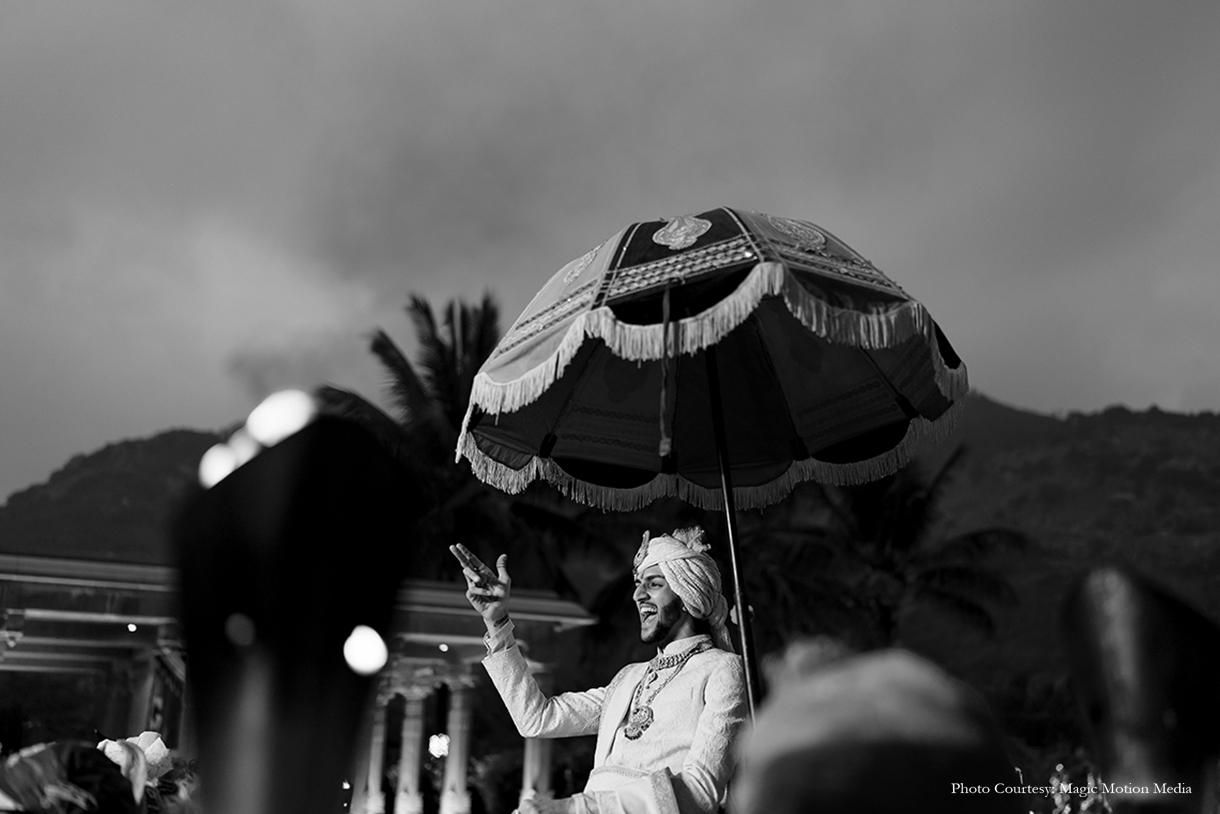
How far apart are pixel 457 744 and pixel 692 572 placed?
18.1m

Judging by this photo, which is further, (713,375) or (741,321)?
(713,375)

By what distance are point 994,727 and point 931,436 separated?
4735 millimetres

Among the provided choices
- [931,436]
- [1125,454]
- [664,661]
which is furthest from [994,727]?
[1125,454]

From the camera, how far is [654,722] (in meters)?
4.14

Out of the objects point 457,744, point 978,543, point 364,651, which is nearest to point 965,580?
point 978,543

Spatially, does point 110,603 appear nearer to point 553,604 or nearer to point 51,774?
point 553,604

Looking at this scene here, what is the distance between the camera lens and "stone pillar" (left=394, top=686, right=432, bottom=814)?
19.6 meters

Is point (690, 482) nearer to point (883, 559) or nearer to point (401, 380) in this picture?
point (401, 380)

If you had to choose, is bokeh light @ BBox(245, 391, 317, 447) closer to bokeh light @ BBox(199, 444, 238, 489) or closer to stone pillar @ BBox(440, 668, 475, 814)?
bokeh light @ BBox(199, 444, 238, 489)

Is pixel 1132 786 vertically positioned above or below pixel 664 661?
below

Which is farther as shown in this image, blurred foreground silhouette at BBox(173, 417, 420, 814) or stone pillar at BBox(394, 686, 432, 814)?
stone pillar at BBox(394, 686, 432, 814)

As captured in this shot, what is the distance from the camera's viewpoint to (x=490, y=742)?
1422 inches

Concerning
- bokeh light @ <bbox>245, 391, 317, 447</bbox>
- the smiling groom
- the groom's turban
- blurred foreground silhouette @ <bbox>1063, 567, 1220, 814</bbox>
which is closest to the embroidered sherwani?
the smiling groom

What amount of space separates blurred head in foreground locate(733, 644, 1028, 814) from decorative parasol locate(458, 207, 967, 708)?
3.18 meters
